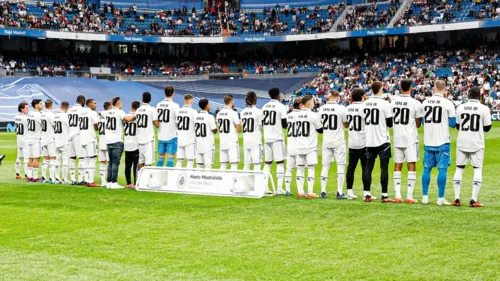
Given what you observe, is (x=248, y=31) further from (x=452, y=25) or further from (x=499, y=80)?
(x=499, y=80)

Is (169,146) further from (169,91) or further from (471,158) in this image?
(471,158)

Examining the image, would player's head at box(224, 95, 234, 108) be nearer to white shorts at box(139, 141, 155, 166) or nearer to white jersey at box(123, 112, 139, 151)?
white shorts at box(139, 141, 155, 166)

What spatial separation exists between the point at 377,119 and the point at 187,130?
5067 mm

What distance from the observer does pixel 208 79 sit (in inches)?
Result: 2611

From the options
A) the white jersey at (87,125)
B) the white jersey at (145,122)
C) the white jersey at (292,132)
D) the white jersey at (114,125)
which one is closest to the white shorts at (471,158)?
the white jersey at (292,132)

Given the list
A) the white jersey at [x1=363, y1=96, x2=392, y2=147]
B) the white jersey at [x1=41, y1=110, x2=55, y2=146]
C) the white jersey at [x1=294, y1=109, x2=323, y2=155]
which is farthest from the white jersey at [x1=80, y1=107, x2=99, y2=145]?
the white jersey at [x1=363, y1=96, x2=392, y2=147]

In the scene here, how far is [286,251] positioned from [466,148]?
4814 mm

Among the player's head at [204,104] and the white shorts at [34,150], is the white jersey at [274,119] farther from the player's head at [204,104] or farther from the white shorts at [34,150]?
the white shorts at [34,150]

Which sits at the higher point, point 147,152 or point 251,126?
point 251,126

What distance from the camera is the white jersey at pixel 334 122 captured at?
1395cm

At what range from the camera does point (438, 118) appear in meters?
12.6

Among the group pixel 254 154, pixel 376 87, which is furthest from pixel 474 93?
pixel 254 154

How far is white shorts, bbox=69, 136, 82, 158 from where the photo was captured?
58.5 feet

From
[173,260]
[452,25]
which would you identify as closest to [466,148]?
[173,260]
